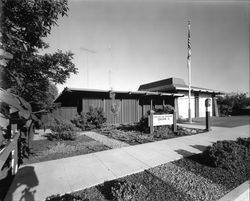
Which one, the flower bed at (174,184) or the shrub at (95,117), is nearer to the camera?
the flower bed at (174,184)

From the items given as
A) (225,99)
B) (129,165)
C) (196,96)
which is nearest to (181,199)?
(129,165)

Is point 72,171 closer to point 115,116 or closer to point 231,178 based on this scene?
point 231,178

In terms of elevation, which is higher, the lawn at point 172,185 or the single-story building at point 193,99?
the single-story building at point 193,99

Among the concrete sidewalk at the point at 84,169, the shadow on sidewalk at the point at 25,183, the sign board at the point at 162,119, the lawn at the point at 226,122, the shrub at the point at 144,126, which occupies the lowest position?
the shadow on sidewalk at the point at 25,183

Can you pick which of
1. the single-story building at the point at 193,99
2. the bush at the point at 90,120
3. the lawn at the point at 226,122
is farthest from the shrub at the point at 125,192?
the single-story building at the point at 193,99

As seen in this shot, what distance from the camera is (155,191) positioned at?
2.63 m

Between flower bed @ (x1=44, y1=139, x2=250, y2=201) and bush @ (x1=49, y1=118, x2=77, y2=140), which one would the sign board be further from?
bush @ (x1=49, y1=118, x2=77, y2=140)

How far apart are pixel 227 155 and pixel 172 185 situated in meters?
1.84

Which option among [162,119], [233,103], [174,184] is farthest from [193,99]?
[174,184]

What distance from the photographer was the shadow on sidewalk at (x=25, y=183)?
250 centimetres

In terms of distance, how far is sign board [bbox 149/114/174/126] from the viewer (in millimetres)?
7594

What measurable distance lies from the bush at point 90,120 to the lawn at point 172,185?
249 inches

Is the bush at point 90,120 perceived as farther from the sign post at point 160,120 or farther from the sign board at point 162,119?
the sign board at point 162,119

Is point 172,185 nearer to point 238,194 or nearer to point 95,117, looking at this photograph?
point 238,194
